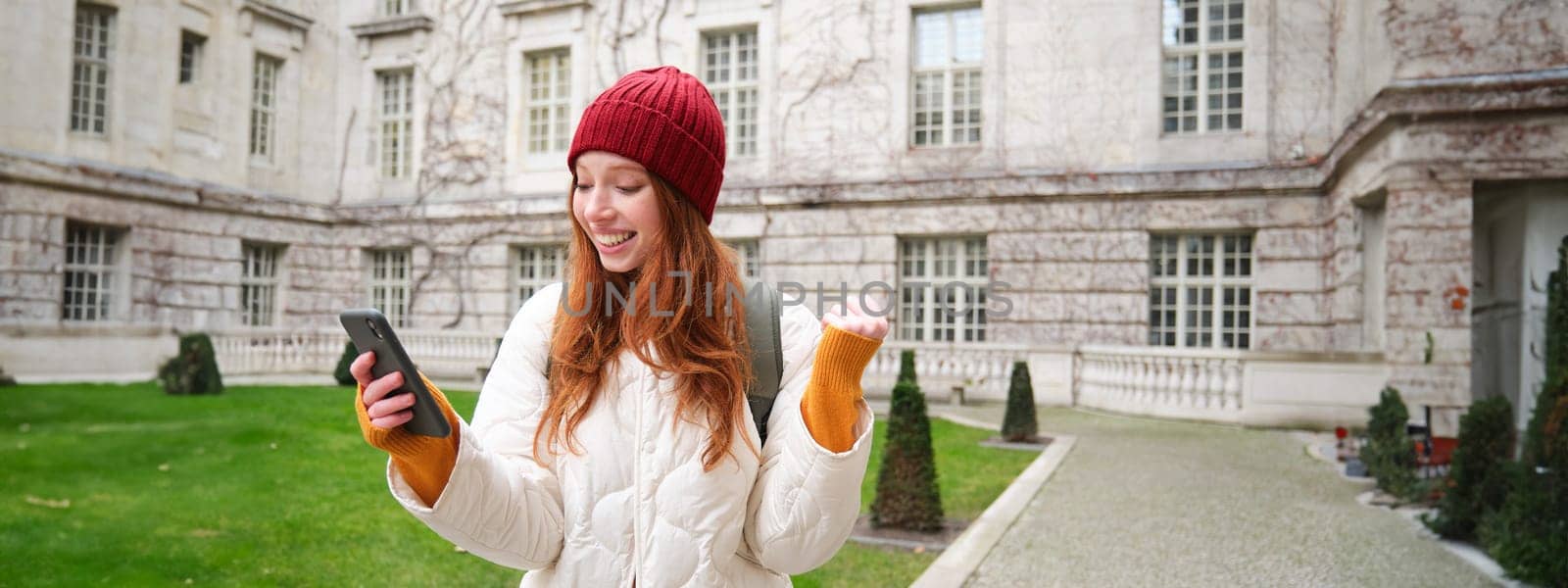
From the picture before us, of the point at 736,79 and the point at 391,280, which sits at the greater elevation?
the point at 736,79

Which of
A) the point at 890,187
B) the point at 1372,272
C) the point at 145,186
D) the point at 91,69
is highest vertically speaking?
the point at 91,69

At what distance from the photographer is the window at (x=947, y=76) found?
395 inches

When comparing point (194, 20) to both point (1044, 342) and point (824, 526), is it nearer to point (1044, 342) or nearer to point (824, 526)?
point (1044, 342)

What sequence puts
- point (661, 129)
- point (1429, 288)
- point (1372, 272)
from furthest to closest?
point (1372, 272), point (1429, 288), point (661, 129)

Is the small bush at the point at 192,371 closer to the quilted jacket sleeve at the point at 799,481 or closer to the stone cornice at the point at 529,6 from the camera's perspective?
the stone cornice at the point at 529,6

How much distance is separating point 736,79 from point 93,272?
25.0 feet

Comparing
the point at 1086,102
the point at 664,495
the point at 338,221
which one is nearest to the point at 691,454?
the point at 664,495

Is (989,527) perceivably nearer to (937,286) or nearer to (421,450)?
(421,450)

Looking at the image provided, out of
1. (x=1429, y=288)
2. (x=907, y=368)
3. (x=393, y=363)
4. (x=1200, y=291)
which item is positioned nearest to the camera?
(x=393, y=363)

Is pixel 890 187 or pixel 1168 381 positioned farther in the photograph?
pixel 890 187

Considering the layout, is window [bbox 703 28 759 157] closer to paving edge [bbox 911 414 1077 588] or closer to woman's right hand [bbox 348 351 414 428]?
paving edge [bbox 911 414 1077 588]

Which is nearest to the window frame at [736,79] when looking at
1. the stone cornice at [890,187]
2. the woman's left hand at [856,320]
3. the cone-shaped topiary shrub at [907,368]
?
the stone cornice at [890,187]

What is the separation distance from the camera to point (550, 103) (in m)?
11.1

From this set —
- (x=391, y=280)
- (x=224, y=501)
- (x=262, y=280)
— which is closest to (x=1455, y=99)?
(x=224, y=501)
